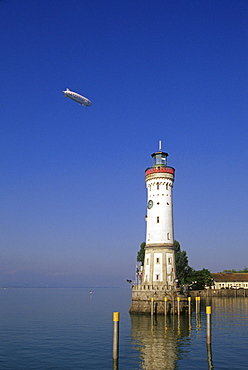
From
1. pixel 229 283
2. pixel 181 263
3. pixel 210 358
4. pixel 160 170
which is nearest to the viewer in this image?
pixel 210 358

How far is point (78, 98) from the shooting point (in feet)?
225

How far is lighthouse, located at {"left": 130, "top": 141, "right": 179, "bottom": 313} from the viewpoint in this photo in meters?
59.2

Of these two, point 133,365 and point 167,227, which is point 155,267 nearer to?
point 167,227

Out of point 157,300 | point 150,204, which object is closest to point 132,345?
point 157,300

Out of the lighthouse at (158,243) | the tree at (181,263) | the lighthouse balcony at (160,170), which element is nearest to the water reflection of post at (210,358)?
the lighthouse at (158,243)

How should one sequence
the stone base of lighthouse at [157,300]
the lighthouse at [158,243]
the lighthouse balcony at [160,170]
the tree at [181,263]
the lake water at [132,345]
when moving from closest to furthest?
the lake water at [132,345]
the stone base of lighthouse at [157,300]
the lighthouse at [158,243]
the lighthouse balcony at [160,170]
the tree at [181,263]

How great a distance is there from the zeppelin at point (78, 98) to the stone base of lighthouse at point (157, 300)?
1405 inches

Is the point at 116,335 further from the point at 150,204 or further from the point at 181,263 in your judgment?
the point at 181,263

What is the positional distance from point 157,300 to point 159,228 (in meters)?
12.0

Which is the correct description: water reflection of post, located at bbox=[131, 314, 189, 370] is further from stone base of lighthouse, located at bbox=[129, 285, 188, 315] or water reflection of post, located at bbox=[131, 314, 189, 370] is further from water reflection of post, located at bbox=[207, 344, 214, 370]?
water reflection of post, located at bbox=[207, 344, 214, 370]

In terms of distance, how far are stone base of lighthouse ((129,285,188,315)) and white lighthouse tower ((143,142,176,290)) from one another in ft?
7.86

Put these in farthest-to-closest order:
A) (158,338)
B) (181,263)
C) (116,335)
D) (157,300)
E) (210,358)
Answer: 1. (181,263)
2. (157,300)
3. (158,338)
4. (210,358)
5. (116,335)

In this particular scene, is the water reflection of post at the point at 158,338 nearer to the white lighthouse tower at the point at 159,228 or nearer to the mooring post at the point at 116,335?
the mooring post at the point at 116,335

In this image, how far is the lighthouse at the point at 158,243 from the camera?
59.2 meters
